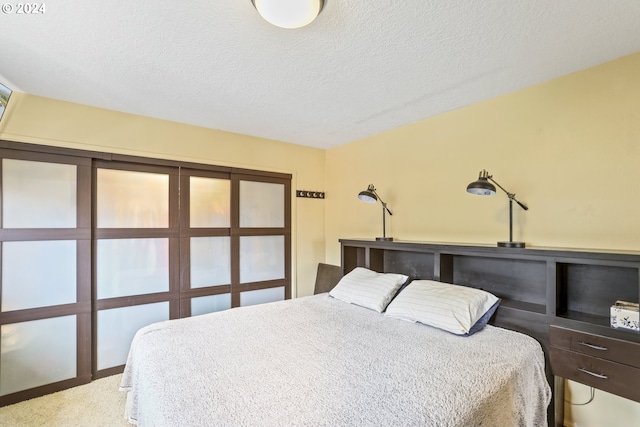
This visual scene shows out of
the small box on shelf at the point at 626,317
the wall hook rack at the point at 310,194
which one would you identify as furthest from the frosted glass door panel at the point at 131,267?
the small box on shelf at the point at 626,317

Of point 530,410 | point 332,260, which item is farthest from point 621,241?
point 332,260

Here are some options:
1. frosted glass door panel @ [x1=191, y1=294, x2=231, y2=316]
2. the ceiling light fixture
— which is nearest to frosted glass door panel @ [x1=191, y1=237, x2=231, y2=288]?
frosted glass door panel @ [x1=191, y1=294, x2=231, y2=316]

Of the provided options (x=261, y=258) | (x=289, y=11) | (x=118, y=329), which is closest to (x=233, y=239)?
(x=261, y=258)

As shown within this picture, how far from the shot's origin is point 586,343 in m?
1.58

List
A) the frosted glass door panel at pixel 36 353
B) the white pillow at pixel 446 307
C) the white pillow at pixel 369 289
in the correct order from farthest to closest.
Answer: the white pillow at pixel 369 289 → the frosted glass door panel at pixel 36 353 → the white pillow at pixel 446 307

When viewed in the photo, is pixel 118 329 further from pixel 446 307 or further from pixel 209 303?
pixel 446 307

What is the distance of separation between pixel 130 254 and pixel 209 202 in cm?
89

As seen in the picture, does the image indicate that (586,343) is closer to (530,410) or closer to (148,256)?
(530,410)

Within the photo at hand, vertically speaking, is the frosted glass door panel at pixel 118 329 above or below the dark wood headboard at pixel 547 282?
below

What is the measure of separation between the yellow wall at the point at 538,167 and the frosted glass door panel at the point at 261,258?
1403 mm

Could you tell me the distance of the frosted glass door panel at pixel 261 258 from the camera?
340 centimetres

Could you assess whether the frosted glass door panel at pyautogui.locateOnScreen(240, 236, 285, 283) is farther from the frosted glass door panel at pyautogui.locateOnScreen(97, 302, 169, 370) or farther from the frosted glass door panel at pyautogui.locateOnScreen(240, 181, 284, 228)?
the frosted glass door panel at pyautogui.locateOnScreen(97, 302, 169, 370)

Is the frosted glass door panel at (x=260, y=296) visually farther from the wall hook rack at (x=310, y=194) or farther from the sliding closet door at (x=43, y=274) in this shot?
the sliding closet door at (x=43, y=274)

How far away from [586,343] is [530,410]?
0.48 metres
